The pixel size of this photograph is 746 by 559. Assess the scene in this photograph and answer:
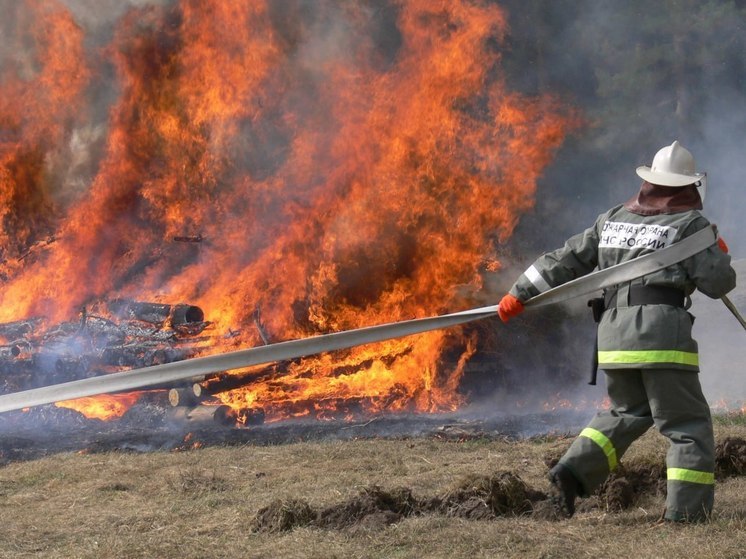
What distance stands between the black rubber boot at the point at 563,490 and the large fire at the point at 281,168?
17.7ft

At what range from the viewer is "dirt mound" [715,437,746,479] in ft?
16.3

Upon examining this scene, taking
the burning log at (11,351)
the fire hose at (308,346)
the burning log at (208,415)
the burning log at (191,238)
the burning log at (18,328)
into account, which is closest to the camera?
the fire hose at (308,346)

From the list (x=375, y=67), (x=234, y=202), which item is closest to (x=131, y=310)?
(x=234, y=202)

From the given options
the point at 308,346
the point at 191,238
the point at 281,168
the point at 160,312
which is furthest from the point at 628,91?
the point at 308,346

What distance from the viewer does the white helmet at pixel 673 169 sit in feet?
14.3

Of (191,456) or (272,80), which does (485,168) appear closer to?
(272,80)

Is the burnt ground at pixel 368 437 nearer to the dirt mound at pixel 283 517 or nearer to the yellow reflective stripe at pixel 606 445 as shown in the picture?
the dirt mound at pixel 283 517

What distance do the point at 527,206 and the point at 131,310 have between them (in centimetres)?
552

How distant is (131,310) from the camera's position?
34.0ft

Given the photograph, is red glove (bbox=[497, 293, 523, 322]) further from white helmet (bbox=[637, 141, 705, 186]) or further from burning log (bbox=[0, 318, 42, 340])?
burning log (bbox=[0, 318, 42, 340])

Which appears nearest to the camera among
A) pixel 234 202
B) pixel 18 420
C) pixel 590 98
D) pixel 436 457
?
pixel 436 457

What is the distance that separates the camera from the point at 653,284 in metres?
4.23

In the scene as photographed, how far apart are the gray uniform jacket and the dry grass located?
811 millimetres

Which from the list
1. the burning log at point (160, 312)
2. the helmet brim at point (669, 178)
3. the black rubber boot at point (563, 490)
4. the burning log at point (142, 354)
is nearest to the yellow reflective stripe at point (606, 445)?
the black rubber boot at point (563, 490)
